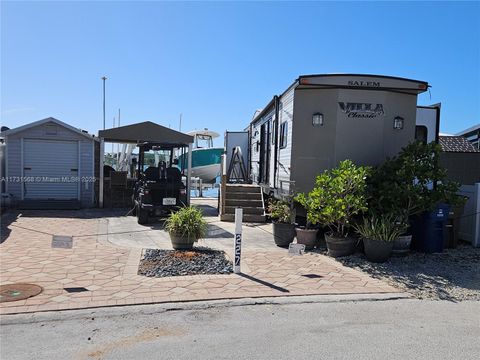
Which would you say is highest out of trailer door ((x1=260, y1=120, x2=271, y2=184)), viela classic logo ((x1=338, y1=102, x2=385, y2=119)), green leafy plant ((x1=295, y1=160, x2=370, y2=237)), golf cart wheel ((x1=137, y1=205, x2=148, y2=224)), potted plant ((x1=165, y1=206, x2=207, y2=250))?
viela classic logo ((x1=338, y1=102, x2=385, y2=119))

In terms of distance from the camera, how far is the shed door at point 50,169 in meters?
13.3

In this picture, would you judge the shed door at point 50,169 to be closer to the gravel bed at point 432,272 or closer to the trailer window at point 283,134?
the trailer window at point 283,134

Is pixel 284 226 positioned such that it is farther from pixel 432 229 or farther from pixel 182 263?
pixel 432 229

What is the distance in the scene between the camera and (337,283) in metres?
5.80

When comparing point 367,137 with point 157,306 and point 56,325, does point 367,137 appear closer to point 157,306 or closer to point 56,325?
point 157,306

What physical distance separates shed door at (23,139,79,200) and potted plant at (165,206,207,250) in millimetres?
7873

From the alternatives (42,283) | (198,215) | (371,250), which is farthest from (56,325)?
(371,250)

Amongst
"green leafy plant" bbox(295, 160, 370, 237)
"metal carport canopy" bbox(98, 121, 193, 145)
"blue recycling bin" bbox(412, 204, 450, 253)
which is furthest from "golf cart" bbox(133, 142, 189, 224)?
"blue recycling bin" bbox(412, 204, 450, 253)

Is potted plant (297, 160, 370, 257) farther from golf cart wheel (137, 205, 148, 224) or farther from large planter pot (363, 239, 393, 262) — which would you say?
golf cart wheel (137, 205, 148, 224)

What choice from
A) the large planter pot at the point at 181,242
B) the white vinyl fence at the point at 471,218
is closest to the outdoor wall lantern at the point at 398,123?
the white vinyl fence at the point at 471,218

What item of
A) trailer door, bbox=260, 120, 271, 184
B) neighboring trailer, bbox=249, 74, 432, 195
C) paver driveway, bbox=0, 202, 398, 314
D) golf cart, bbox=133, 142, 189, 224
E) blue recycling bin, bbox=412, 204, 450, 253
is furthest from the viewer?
trailer door, bbox=260, 120, 271, 184

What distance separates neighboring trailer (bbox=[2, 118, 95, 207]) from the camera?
13125 mm

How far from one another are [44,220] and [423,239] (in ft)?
29.0

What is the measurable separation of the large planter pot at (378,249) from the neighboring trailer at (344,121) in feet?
6.40
